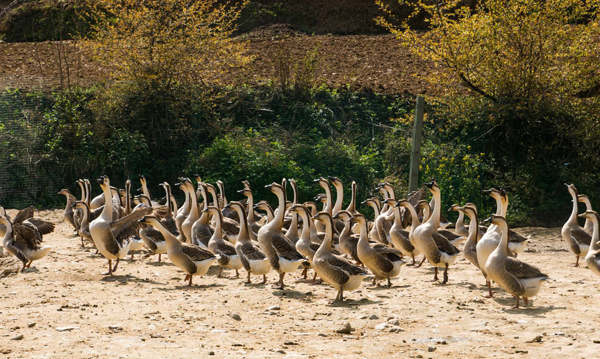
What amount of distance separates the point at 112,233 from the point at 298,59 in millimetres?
14739

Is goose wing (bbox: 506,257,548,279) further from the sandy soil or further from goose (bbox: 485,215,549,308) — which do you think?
the sandy soil

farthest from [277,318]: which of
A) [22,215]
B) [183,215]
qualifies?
[22,215]

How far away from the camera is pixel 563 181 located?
20.4 metres

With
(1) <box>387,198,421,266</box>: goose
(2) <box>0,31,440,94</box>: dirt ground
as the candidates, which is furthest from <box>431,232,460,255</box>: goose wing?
(2) <box>0,31,440,94</box>: dirt ground

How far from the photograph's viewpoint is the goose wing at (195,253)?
12.4 meters

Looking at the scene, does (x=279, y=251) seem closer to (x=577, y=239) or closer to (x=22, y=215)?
(x=577, y=239)

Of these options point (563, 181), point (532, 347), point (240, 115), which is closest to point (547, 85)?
point (563, 181)

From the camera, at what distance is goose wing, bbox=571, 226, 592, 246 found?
14.3 metres

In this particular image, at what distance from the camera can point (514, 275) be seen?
34.4 feet

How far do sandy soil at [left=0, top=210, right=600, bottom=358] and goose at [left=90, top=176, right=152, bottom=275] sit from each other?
0.46 m

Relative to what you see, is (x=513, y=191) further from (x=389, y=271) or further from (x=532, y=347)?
(x=532, y=347)

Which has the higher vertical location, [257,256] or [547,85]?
[547,85]

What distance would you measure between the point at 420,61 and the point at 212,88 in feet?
28.1

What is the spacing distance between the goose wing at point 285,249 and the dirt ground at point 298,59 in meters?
12.7
